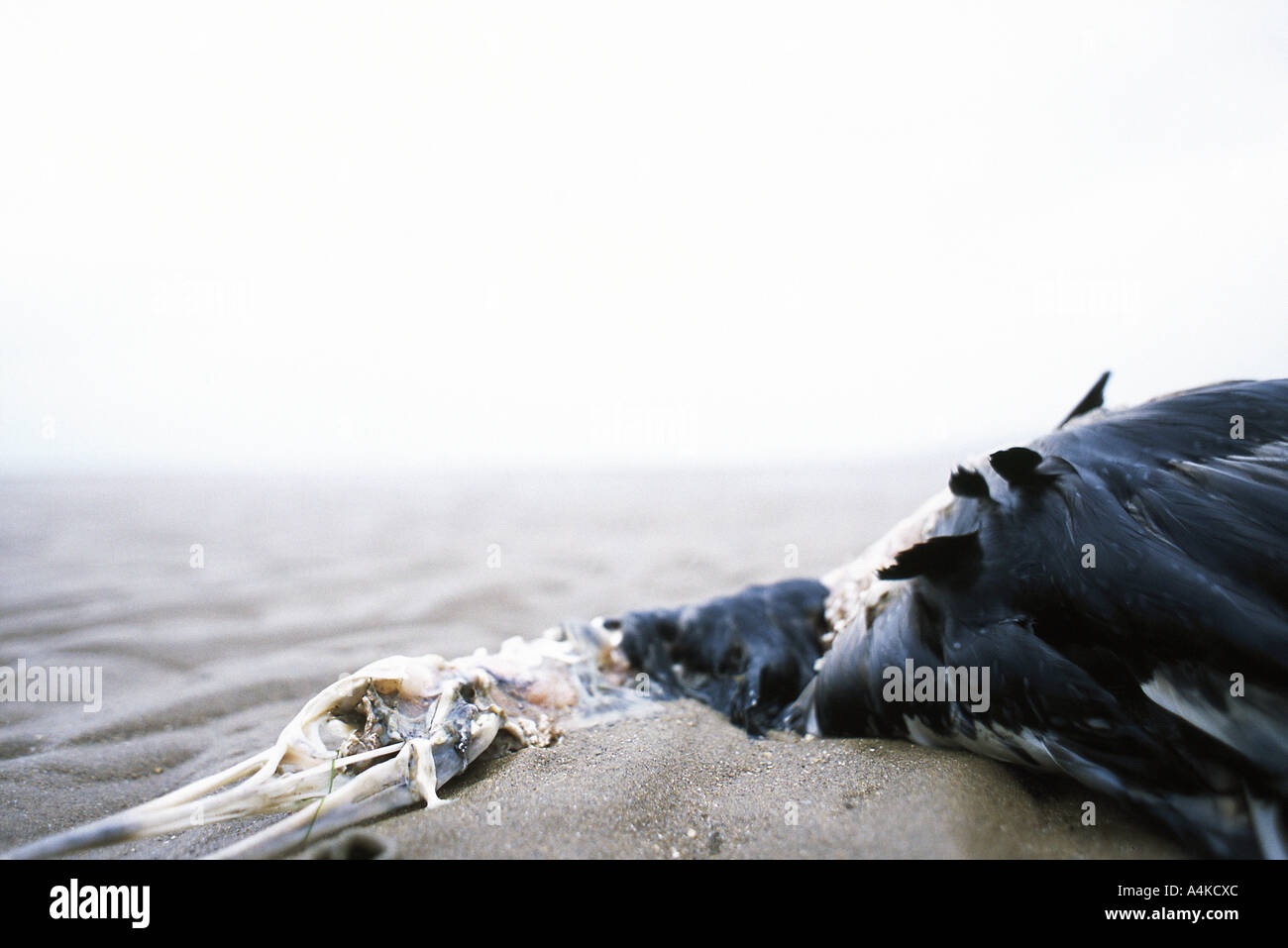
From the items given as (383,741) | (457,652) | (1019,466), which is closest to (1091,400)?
(1019,466)

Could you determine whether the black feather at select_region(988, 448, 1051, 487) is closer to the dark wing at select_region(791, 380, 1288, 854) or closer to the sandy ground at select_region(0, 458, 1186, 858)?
the dark wing at select_region(791, 380, 1288, 854)

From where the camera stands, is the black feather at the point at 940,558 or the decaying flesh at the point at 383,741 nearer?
the decaying flesh at the point at 383,741

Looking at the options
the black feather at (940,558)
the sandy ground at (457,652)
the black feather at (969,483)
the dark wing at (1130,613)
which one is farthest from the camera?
the black feather at (969,483)

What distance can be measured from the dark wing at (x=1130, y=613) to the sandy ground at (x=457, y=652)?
0.13 m

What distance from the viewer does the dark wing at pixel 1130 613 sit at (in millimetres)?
1354

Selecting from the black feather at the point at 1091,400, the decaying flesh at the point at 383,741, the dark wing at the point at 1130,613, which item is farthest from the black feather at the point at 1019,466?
the decaying flesh at the point at 383,741

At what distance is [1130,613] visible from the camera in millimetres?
1488

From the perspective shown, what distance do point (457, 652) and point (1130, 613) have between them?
8.86 ft

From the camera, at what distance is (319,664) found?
10.1 feet

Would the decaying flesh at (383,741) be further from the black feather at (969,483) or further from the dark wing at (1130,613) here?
the black feather at (969,483)

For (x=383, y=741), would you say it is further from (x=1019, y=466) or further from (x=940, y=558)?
(x=1019, y=466)
